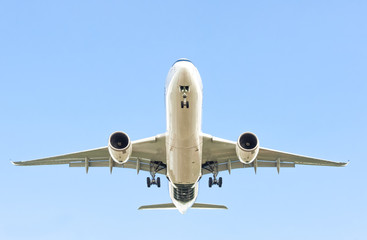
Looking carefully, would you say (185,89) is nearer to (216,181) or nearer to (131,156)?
(131,156)

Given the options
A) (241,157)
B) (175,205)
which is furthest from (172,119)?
(175,205)

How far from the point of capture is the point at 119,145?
1991 cm

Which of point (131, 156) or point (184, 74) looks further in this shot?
point (131, 156)

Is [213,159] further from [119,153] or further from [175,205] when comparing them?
[119,153]

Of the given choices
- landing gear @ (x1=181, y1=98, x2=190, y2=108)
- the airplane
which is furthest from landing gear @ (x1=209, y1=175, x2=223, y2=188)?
landing gear @ (x1=181, y1=98, x2=190, y2=108)

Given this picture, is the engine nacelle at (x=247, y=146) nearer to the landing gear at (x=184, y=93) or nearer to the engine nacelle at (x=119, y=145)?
the landing gear at (x=184, y=93)

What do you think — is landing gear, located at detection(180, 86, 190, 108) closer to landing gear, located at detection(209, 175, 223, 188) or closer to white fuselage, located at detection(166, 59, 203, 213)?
white fuselage, located at detection(166, 59, 203, 213)

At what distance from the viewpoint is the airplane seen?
18297 millimetres

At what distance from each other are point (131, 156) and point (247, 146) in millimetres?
6836

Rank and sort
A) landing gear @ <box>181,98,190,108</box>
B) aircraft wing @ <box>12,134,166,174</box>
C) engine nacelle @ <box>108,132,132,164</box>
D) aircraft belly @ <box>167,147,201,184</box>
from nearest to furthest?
landing gear @ <box>181,98,190,108</box> → engine nacelle @ <box>108,132,132,164</box> → aircraft belly @ <box>167,147,201,184</box> → aircraft wing @ <box>12,134,166,174</box>

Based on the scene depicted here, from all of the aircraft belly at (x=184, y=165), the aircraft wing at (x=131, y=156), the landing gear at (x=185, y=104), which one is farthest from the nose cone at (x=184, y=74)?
the aircraft wing at (x=131, y=156)

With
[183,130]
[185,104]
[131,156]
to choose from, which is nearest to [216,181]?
→ [131,156]

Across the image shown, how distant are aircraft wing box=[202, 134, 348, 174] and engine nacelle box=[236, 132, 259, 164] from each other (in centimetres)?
217

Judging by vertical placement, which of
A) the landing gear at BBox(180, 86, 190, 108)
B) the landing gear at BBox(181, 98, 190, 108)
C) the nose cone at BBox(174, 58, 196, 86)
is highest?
the nose cone at BBox(174, 58, 196, 86)
